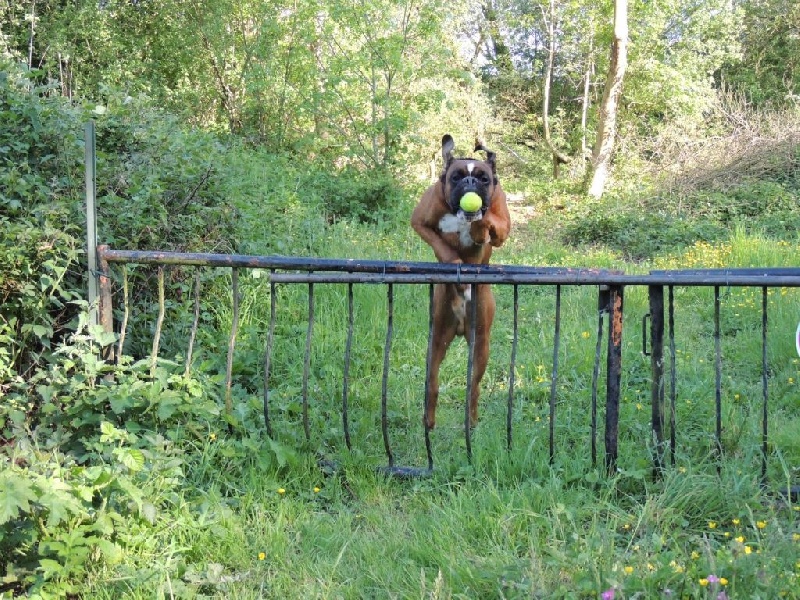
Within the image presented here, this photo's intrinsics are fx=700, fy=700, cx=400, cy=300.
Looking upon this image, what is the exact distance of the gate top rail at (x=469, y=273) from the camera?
3.21m

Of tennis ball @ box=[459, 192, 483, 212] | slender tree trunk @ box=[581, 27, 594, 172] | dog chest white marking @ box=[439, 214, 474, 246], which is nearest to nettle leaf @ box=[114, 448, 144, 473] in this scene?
tennis ball @ box=[459, 192, 483, 212]

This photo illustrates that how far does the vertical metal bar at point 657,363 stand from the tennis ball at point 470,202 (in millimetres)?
950

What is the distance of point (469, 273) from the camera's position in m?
3.49

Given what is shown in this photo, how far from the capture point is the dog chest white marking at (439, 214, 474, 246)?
13.4 feet

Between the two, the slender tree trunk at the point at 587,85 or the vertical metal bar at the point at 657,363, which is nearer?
the vertical metal bar at the point at 657,363

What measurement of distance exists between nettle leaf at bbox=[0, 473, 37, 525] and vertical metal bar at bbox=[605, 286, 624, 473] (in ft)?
8.38

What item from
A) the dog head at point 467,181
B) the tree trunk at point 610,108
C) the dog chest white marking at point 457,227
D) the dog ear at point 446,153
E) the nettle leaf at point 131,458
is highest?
the tree trunk at point 610,108

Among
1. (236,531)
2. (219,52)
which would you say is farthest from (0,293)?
(219,52)

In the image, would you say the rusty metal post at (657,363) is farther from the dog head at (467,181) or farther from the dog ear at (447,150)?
the dog ear at (447,150)

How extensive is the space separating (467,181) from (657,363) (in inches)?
52.8

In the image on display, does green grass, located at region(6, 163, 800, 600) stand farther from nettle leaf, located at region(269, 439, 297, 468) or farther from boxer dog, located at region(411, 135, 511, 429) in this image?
boxer dog, located at region(411, 135, 511, 429)

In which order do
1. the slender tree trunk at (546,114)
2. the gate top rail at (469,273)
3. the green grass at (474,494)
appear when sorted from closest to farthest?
the green grass at (474,494), the gate top rail at (469,273), the slender tree trunk at (546,114)

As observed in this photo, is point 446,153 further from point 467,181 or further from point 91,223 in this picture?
point 91,223

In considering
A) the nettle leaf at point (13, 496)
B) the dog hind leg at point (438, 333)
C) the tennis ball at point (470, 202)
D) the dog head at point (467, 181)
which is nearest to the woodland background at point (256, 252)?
the nettle leaf at point (13, 496)
